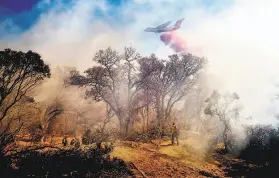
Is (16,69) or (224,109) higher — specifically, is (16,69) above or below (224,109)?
above

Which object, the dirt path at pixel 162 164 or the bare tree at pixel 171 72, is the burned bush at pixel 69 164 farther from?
the bare tree at pixel 171 72

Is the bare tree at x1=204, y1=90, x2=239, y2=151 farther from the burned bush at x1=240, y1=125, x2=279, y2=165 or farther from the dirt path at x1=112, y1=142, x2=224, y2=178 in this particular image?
the dirt path at x1=112, y1=142, x2=224, y2=178

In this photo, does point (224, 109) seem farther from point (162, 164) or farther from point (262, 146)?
point (162, 164)

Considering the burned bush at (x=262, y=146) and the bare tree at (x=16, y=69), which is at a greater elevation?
the bare tree at (x=16, y=69)

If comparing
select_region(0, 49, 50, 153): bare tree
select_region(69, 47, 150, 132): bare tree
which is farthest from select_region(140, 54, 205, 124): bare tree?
select_region(0, 49, 50, 153): bare tree

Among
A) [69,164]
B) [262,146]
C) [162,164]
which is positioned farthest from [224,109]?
[69,164]

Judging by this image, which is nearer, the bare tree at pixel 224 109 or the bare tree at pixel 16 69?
the bare tree at pixel 16 69

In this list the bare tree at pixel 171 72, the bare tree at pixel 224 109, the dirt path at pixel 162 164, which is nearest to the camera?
the dirt path at pixel 162 164

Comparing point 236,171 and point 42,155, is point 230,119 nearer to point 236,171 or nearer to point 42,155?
point 236,171

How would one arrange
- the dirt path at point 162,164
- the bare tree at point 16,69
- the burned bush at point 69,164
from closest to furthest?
the burned bush at point 69,164
the dirt path at point 162,164
the bare tree at point 16,69

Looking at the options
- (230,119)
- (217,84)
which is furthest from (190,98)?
(230,119)

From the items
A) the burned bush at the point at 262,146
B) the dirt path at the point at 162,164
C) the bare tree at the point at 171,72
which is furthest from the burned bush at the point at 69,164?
the bare tree at the point at 171,72

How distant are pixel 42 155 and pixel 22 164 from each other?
4.03 ft

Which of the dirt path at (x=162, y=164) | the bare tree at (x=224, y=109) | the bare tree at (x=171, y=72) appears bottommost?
the dirt path at (x=162, y=164)
